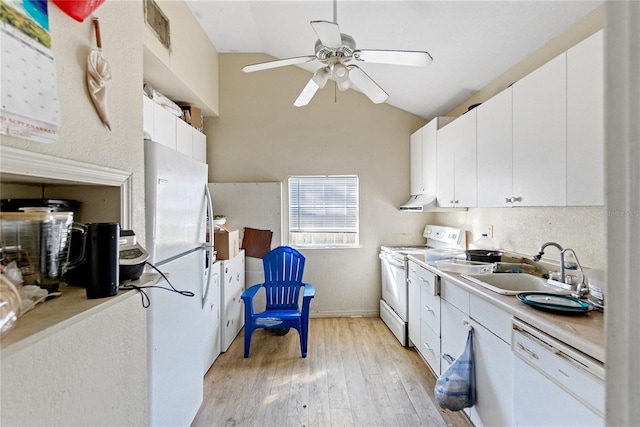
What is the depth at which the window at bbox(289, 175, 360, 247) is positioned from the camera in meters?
3.62

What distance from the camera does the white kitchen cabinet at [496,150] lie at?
1854 mm

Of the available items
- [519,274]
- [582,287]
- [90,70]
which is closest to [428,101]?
[519,274]

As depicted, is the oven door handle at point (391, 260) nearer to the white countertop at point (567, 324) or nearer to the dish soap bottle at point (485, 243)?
the dish soap bottle at point (485, 243)

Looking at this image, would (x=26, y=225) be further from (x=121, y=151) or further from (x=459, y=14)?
(x=459, y=14)

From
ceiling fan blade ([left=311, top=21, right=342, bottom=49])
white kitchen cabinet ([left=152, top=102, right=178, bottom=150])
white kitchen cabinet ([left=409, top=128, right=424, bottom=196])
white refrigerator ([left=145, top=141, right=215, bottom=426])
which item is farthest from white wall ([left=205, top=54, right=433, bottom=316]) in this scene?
ceiling fan blade ([left=311, top=21, right=342, bottom=49])

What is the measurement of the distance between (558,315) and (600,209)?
88 centimetres

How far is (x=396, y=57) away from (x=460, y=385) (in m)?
1.98

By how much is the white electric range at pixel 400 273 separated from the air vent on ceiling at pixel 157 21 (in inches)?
113

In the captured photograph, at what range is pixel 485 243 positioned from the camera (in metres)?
2.65

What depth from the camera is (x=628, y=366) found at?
0.39 m

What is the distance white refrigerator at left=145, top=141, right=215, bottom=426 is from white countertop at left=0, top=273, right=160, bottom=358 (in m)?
0.48

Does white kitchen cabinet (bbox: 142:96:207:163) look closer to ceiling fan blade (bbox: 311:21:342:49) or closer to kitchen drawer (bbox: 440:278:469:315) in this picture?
ceiling fan blade (bbox: 311:21:342:49)

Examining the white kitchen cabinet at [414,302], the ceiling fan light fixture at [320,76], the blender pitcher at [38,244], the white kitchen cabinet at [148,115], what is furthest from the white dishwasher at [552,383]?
the white kitchen cabinet at [148,115]

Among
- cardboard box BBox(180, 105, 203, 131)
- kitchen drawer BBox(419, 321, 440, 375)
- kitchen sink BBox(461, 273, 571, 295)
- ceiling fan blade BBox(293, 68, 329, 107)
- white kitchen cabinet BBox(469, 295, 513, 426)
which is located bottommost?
kitchen drawer BBox(419, 321, 440, 375)
